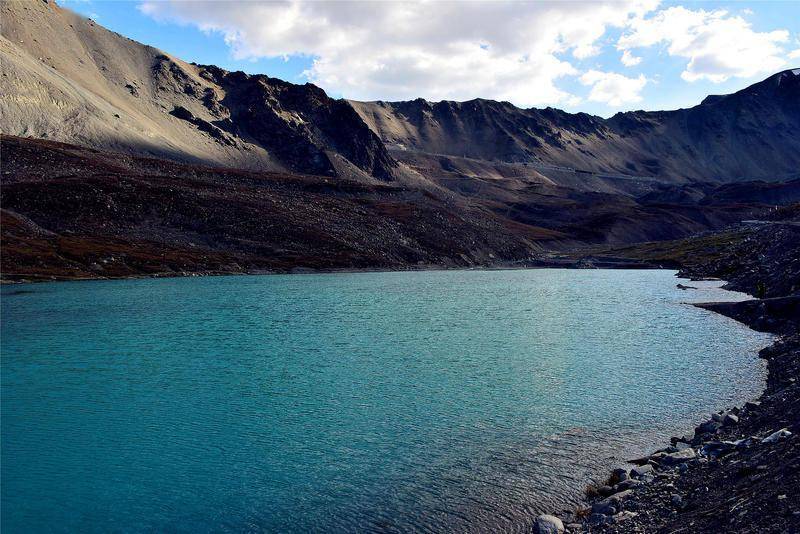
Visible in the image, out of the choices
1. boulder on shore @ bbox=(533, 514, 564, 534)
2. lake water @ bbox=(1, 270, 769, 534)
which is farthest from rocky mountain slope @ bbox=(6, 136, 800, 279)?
boulder on shore @ bbox=(533, 514, 564, 534)

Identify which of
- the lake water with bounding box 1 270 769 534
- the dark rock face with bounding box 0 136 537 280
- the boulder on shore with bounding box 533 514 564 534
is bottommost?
the lake water with bounding box 1 270 769 534

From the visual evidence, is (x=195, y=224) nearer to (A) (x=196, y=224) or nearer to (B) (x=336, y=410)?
(A) (x=196, y=224)

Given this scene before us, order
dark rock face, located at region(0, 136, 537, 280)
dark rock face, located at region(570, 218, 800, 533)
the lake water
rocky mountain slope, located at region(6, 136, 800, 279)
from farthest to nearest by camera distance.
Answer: rocky mountain slope, located at region(6, 136, 800, 279) < dark rock face, located at region(0, 136, 537, 280) < the lake water < dark rock face, located at region(570, 218, 800, 533)

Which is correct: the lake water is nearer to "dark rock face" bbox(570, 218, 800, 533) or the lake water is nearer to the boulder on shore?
the boulder on shore

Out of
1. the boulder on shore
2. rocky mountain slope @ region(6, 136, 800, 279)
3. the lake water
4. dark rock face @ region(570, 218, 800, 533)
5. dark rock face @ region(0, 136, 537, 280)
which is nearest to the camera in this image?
dark rock face @ region(570, 218, 800, 533)

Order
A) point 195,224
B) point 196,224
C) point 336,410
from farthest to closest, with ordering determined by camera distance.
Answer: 1. point 196,224
2. point 195,224
3. point 336,410

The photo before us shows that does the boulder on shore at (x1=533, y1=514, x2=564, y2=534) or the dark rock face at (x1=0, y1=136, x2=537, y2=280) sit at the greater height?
the dark rock face at (x1=0, y1=136, x2=537, y2=280)

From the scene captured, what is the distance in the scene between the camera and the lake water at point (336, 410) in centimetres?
2139

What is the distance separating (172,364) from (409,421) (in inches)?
854

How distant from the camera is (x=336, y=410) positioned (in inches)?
1264

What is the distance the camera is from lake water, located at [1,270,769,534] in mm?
21391

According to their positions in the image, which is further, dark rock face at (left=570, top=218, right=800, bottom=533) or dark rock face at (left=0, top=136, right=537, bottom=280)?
dark rock face at (left=0, top=136, right=537, bottom=280)

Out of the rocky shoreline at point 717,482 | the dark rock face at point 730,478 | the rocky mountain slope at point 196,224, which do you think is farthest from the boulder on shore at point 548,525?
the rocky mountain slope at point 196,224

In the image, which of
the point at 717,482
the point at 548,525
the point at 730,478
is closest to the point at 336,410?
the point at 548,525
